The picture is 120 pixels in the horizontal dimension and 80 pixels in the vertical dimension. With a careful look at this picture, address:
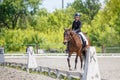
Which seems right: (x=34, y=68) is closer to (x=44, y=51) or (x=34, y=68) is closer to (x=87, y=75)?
(x=87, y=75)

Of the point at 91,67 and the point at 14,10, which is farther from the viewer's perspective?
the point at 14,10

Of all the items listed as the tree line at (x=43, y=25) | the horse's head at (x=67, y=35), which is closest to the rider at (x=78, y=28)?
the horse's head at (x=67, y=35)

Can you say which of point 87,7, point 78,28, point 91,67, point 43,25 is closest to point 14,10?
point 43,25

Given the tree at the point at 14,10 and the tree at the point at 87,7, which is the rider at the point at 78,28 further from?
the tree at the point at 87,7

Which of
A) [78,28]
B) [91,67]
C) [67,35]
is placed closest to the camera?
[91,67]

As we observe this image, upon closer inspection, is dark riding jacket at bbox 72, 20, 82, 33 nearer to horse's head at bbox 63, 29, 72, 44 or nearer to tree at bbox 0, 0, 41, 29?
horse's head at bbox 63, 29, 72, 44

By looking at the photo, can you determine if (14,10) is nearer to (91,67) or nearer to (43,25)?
(43,25)

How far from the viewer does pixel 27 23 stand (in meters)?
78.7

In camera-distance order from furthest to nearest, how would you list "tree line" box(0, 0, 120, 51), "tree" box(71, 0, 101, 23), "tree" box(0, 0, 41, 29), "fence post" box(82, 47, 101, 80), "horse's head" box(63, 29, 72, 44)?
"tree" box(71, 0, 101, 23) < "tree" box(0, 0, 41, 29) < "tree line" box(0, 0, 120, 51) < "horse's head" box(63, 29, 72, 44) < "fence post" box(82, 47, 101, 80)

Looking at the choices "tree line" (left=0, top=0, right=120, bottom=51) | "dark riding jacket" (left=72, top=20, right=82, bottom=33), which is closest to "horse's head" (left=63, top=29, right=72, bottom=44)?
"dark riding jacket" (left=72, top=20, right=82, bottom=33)

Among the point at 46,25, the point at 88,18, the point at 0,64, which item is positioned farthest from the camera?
the point at 88,18

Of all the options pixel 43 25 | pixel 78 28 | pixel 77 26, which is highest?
pixel 77 26

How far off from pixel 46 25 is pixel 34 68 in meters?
58.6

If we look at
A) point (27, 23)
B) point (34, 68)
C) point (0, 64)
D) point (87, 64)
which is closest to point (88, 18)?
point (27, 23)
